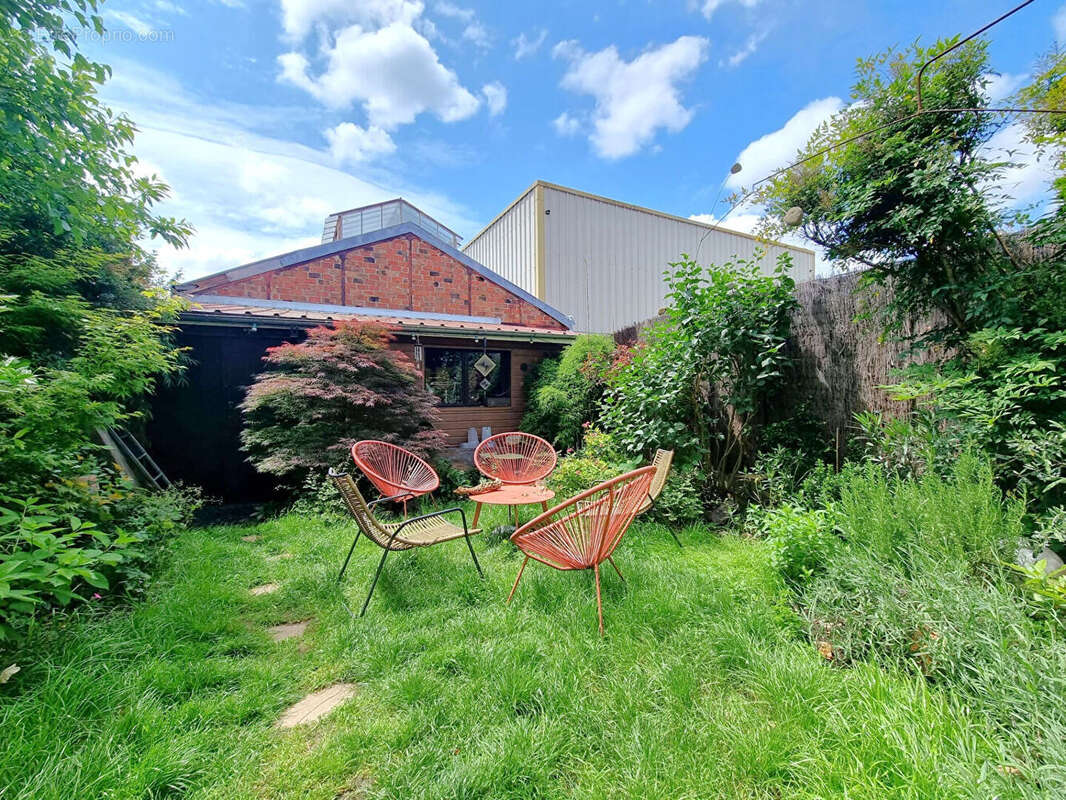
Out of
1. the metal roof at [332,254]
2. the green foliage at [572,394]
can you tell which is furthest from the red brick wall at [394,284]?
the green foliage at [572,394]

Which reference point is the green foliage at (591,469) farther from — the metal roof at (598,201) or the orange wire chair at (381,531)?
the metal roof at (598,201)

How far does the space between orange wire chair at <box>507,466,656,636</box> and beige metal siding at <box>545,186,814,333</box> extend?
995 centimetres

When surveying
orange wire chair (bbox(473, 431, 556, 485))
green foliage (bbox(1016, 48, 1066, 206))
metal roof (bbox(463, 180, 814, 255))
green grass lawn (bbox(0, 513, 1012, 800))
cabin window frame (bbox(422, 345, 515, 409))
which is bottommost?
green grass lawn (bbox(0, 513, 1012, 800))

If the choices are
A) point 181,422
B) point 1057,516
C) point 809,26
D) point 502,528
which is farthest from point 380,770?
point 809,26

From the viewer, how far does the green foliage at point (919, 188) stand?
7.80 feet

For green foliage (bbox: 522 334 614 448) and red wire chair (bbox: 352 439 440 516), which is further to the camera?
green foliage (bbox: 522 334 614 448)

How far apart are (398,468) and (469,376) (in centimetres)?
399

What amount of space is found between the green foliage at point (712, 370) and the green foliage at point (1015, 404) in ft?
4.00

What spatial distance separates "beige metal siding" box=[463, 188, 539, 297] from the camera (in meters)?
11.8

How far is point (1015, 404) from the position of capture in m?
2.16

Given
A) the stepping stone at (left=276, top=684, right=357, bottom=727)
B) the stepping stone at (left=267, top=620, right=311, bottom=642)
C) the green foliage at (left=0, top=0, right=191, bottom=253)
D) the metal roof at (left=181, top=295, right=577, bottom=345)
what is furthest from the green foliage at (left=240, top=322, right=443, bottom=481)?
the stepping stone at (left=276, top=684, right=357, bottom=727)

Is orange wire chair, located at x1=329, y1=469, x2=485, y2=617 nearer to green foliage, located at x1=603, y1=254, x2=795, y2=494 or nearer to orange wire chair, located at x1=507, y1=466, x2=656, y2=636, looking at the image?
orange wire chair, located at x1=507, y1=466, x2=656, y2=636

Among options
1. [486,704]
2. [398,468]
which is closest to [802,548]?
[486,704]

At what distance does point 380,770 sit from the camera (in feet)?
4.60
